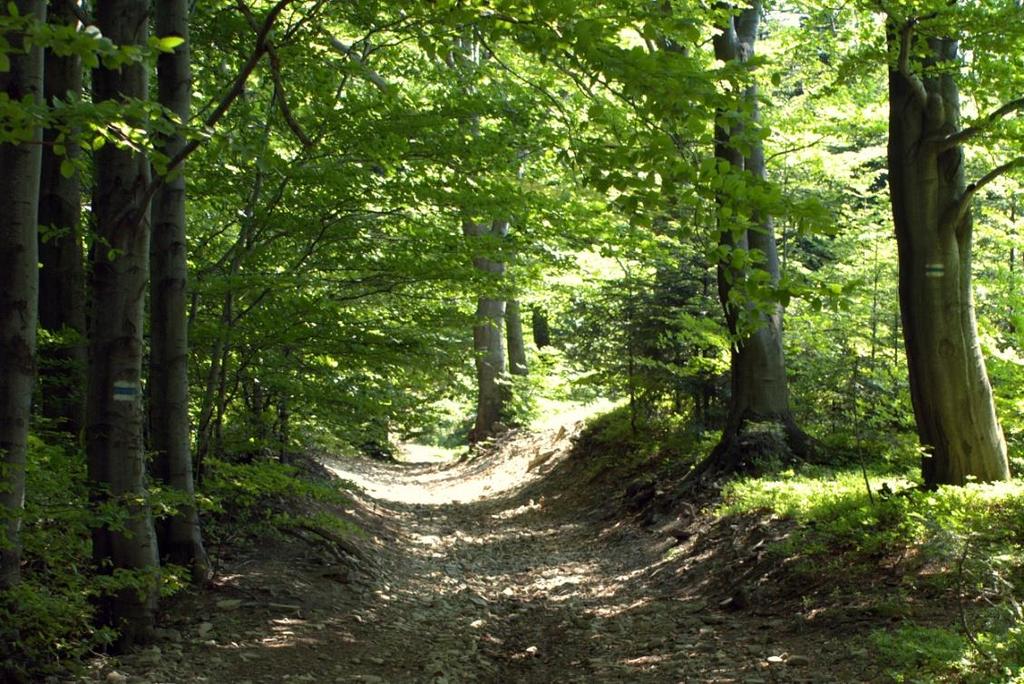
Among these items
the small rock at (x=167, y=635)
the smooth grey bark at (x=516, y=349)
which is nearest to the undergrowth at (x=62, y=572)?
the small rock at (x=167, y=635)

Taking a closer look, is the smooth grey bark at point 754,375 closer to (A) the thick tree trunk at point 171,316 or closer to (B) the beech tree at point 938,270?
(B) the beech tree at point 938,270

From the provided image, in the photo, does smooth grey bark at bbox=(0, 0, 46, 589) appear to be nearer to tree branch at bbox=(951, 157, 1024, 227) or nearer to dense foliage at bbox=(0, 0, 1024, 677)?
dense foliage at bbox=(0, 0, 1024, 677)

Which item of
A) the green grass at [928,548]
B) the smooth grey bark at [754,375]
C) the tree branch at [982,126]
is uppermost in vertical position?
the tree branch at [982,126]

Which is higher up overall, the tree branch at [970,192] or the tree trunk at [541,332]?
the tree trunk at [541,332]

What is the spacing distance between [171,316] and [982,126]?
6.51m

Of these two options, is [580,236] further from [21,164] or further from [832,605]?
[21,164]

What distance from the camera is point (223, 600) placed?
641 centimetres

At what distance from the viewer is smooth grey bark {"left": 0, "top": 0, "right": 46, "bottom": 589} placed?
4.36 metres

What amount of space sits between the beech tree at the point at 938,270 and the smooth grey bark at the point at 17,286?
664 centimetres

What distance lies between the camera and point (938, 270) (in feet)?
25.7

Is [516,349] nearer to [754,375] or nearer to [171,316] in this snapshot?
[754,375]

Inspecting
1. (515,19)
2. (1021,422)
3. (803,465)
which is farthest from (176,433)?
(1021,422)

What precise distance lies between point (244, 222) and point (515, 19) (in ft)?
12.3

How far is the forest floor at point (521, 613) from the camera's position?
545cm
